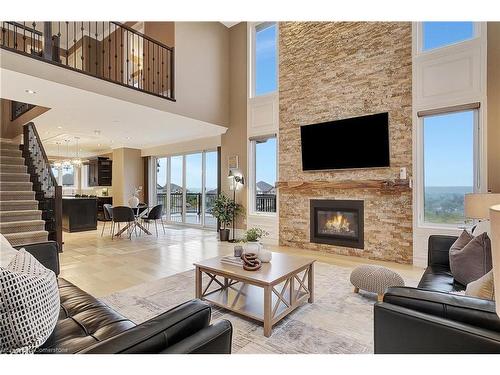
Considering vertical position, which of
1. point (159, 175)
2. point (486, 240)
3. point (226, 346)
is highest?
point (159, 175)

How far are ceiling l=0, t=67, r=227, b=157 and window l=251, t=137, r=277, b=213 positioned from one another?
1.14 meters

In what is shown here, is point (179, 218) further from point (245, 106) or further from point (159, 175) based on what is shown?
point (245, 106)

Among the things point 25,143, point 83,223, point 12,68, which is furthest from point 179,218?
point 12,68

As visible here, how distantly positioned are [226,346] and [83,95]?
443 centimetres

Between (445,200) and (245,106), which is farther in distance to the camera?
(245,106)

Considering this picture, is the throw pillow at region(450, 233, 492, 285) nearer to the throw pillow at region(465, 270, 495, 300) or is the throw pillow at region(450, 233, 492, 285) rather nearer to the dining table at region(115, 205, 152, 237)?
the throw pillow at region(465, 270, 495, 300)

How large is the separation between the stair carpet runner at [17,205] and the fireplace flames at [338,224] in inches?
201

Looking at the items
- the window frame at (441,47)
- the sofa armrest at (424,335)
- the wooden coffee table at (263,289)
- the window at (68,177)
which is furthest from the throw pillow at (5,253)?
the window at (68,177)

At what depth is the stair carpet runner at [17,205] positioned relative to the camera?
454cm

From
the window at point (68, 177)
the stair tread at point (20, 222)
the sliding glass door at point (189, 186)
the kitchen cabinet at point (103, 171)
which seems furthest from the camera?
the window at point (68, 177)

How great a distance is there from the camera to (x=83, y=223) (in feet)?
24.0

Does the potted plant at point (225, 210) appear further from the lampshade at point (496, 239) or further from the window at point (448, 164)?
the lampshade at point (496, 239)

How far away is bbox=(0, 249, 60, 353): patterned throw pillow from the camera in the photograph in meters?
1.02
